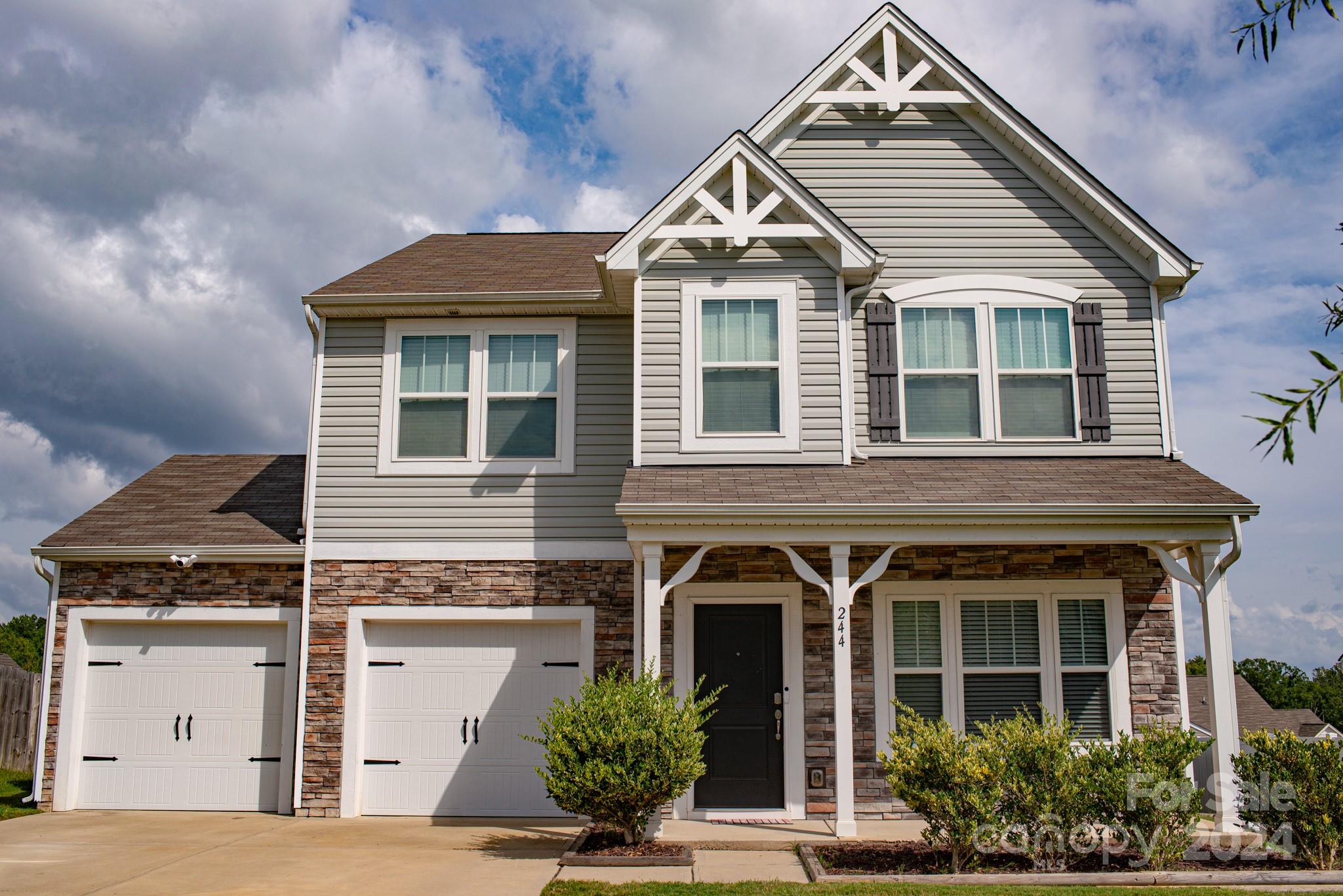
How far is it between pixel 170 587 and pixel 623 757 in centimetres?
580

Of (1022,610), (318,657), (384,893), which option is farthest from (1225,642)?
(318,657)

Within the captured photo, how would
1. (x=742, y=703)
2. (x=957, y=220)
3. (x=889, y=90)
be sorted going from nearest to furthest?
1. (x=742, y=703)
2. (x=957, y=220)
3. (x=889, y=90)

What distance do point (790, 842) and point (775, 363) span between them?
453 centimetres

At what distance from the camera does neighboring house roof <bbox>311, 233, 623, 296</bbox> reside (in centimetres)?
1141

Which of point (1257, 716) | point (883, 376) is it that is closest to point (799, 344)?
point (883, 376)

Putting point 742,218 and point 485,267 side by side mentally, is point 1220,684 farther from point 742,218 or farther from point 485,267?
point 485,267

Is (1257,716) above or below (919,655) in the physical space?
below

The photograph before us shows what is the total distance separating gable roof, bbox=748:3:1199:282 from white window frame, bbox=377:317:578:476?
3.17 meters

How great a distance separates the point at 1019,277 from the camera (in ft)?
37.1

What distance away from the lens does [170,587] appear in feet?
36.9

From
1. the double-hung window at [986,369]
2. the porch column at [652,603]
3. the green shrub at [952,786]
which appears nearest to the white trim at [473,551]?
the porch column at [652,603]

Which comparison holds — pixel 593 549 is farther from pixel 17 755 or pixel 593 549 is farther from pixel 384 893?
pixel 17 755

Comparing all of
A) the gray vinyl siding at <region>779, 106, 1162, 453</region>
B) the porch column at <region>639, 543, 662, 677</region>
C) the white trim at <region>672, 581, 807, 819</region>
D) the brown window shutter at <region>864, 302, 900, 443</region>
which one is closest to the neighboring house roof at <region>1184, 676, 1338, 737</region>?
the gray vinyl siding at <region>779, 106, 1162, 453</region>

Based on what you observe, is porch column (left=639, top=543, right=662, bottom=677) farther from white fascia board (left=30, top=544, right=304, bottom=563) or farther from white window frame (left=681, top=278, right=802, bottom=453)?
white fascia board (left=30, top=544, right=304, bottom=563)
